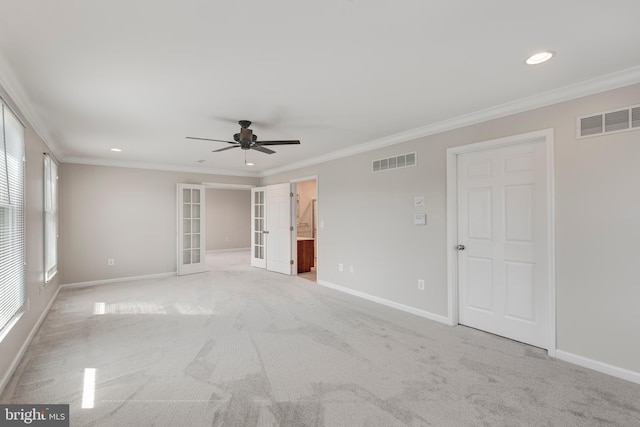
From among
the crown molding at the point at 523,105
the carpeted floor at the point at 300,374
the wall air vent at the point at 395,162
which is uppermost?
the crown molding at the point at 523,105

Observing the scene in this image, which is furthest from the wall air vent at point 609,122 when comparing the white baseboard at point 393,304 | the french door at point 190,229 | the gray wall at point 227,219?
the gray wall at point 227,219

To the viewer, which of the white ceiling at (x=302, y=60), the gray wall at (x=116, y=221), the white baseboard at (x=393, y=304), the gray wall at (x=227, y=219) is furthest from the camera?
the gray wall at (x=227, y=219)

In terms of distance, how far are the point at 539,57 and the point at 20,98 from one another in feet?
14.6

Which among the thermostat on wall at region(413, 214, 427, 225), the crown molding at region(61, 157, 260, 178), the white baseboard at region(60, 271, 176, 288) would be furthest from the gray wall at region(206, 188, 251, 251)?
the thermostat on wall at region(413, 214, 427, 225)

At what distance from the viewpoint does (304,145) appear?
4.92 metres

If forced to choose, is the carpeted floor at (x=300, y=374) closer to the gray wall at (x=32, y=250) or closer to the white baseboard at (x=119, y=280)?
the gray wall at (x=32, y=250)

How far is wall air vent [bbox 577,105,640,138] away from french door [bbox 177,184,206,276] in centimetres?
680

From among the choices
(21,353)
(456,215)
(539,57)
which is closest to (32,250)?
(21,353)

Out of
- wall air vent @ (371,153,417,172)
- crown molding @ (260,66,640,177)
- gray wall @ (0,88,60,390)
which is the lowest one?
gray wall @ (0,88,60,390)

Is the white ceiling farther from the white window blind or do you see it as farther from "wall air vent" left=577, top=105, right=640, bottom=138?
the white window blind

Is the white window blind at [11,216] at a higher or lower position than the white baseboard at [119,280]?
higher

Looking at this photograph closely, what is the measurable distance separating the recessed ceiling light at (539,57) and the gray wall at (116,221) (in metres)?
6.64

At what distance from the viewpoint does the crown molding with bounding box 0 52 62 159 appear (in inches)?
92.1

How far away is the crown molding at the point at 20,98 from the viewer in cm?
234
